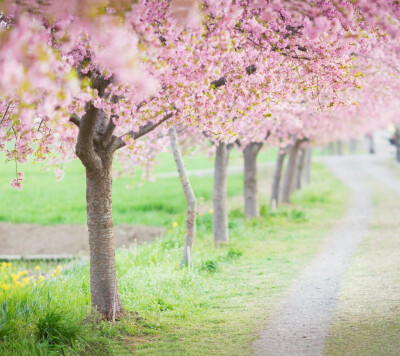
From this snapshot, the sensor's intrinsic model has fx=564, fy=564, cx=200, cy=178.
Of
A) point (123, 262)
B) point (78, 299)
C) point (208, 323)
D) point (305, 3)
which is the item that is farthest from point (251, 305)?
point (305, 3)

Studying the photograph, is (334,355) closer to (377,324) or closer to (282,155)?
(377,324)

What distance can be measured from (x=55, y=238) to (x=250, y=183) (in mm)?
8203

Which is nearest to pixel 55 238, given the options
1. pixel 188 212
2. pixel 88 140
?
pixel 188 212

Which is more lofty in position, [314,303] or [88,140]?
[88,140]

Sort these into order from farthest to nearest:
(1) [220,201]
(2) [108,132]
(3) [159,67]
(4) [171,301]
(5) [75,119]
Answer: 1. (1) [220,201]
2. (4) [171,301]
3. (2) [108,132]
4. (5) [75,119]
5. (3) [159,67]

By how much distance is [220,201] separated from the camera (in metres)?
18.6

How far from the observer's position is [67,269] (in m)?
14.1

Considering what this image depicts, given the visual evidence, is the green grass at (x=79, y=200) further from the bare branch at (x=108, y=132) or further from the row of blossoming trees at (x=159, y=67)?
the bare branch at (x=108, y=132)

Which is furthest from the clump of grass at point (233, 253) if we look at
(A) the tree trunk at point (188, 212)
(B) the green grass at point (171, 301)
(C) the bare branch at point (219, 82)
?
(C) the bare branch at point (219, 82)

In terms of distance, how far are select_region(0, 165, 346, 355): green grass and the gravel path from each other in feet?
1.02

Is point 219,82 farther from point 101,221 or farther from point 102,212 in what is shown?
point 101,221

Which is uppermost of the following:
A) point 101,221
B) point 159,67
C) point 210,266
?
point 159,67

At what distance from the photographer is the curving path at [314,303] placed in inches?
344

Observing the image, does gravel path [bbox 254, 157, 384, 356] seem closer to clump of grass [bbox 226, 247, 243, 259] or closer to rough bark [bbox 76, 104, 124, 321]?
clump of grass [bbox 226, 247, 243, 259]
